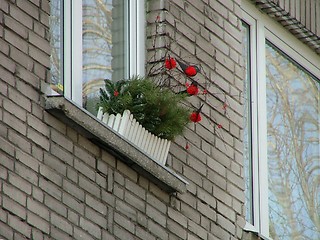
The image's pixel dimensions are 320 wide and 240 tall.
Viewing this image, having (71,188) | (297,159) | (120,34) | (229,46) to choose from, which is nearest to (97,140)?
(71,188)

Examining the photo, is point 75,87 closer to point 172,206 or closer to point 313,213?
point 172,206

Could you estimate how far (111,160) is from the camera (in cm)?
1015

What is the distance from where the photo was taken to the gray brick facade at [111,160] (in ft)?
30.7

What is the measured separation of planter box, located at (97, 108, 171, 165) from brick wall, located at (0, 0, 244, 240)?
0.19 meters

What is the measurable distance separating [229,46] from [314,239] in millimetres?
2157

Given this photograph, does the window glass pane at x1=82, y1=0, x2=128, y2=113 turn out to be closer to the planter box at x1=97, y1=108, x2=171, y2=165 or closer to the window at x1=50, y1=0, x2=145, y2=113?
the window at x1=50, y1=0, x2=145, y2=113

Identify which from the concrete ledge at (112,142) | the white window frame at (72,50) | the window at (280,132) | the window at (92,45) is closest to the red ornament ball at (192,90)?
the window at (92,45)

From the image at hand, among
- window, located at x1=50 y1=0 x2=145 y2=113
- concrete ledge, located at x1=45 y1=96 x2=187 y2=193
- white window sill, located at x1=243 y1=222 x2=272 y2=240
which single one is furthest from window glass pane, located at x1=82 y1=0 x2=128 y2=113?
white window sill, located at x1=243 y1=222 x2=272 y2=240

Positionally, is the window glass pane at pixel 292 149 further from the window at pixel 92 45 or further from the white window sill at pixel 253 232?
the window at pixel 92 45

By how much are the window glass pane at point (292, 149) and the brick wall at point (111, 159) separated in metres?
0.98

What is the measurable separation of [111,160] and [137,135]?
30 cm

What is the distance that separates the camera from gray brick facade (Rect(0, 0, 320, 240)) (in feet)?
30.7

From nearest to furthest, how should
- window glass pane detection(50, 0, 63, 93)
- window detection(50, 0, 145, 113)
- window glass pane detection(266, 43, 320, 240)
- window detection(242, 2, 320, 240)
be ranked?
window glass pane detection(50, 0, 63, 93) → window detection(50, 0, 145, 113) → window detection(242, 2, 320, 240) → window glass pane detection(266, 43, 320, 240)

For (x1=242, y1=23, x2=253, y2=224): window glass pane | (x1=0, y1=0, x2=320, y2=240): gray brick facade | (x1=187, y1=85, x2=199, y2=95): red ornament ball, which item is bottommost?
(x1=0, y1=0, x2=320, y2=240): gray brick facade
